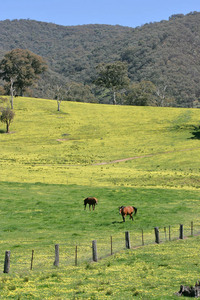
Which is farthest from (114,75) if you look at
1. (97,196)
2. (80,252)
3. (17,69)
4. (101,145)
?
(80,252)

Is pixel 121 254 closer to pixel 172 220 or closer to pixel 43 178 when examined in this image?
pixel 172 220

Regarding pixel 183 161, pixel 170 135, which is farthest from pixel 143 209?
pixel 170 135

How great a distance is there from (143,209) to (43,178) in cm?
2595

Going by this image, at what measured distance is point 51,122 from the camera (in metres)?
118

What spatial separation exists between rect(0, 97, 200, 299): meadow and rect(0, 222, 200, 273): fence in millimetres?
121

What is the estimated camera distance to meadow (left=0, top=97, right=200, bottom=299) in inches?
757

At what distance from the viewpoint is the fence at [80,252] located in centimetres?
2238

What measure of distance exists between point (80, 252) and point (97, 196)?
77.1ft

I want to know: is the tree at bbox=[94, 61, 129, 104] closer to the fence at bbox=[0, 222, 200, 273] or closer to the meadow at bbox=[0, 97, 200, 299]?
the meadow at bbox=[0, 97, 200, 299]

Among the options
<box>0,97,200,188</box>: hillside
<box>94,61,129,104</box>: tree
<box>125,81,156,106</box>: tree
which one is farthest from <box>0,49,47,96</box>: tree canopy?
<box>125,81,156,106</box>: tree

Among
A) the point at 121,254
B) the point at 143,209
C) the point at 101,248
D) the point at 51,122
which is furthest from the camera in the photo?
the point at 51,122

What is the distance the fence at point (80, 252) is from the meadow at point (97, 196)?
12cm

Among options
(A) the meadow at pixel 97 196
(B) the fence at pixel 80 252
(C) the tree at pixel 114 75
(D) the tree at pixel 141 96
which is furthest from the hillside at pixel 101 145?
(B) the fence at pixel 80 252

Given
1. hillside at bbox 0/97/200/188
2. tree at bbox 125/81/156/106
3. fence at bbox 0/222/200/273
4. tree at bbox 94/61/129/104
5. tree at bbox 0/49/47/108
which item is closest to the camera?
fence at bbox 0/222/200/273
